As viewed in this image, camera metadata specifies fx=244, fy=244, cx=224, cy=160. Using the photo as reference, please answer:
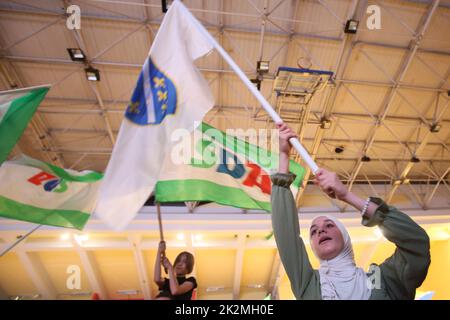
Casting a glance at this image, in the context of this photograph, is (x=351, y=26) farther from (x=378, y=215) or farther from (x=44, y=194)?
(x=44, y=194)

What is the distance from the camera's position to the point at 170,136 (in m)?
2.13

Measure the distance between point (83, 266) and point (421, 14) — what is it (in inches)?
554

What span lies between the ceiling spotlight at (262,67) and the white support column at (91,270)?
846 cm

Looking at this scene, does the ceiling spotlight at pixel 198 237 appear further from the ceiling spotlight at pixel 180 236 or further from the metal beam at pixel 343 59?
the metal beam at pixel 343 59

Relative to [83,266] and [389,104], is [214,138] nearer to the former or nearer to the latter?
[389,104]

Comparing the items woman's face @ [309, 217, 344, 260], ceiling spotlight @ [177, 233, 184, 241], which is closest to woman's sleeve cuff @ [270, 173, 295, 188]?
A: woman's face @ [309, 217, 344, 260]

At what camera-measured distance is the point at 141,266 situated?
9.46m

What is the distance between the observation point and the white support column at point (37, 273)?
8954 mm

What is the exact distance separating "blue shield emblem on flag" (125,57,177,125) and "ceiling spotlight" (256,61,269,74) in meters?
5.32

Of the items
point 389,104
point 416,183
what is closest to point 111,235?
point 389,104

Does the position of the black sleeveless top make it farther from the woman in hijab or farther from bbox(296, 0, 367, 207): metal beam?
bbox(296, 0, 367, 207): metal beam

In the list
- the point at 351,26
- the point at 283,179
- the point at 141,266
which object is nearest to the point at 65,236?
the point at 141,266

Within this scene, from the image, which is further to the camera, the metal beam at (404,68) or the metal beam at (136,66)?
the metal beam at (136,66)

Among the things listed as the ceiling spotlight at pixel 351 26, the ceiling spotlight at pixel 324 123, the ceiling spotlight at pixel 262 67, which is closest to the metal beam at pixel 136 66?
the ceiling spotlight at pixel 262 67
